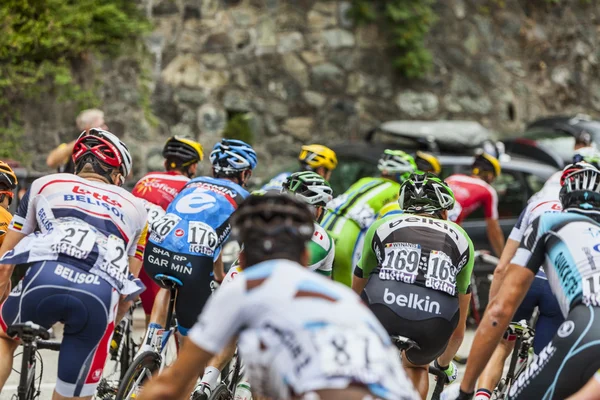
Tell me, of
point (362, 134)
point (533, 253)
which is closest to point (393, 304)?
point (533, 253)

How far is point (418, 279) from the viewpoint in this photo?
6.12 m

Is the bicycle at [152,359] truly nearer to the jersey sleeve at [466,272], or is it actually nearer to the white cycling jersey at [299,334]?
the jersey sleeve at [466,272]

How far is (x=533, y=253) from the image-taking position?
4.68m

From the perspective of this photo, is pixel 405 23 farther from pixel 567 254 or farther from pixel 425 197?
pixel 567 254

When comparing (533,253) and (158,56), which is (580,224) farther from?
(158,56)

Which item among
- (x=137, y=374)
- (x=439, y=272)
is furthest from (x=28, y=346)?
(x=439, y=272)

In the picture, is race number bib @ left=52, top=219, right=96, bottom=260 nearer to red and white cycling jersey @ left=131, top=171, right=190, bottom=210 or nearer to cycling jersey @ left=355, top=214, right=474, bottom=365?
cycling jersey @ left=355, top=214, right=474, bottom=365

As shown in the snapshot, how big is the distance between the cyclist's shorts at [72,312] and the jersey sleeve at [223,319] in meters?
1.69

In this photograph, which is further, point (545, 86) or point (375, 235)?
point (545, 86)

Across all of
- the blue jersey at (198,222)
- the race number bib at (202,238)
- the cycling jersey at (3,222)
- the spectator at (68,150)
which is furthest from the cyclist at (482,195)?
the cycling jersey at (3,222)

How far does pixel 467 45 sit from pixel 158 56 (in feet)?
19.5

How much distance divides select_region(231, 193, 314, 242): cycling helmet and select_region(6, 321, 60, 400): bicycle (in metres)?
1.83

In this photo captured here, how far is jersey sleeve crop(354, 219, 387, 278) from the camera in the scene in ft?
20.8

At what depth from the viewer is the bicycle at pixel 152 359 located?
238 inches
